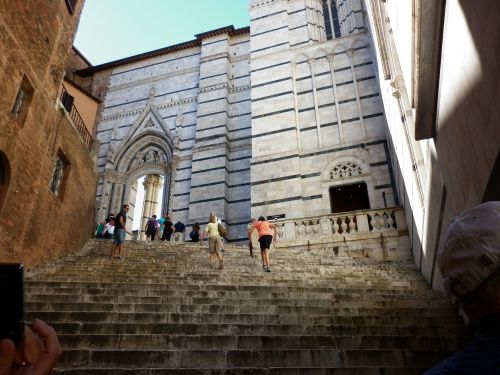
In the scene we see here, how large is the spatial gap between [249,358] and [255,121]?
1245 cm

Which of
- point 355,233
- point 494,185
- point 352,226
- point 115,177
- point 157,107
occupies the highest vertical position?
point 157,107

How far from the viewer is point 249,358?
378 centimetres

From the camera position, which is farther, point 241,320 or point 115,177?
point 115,177

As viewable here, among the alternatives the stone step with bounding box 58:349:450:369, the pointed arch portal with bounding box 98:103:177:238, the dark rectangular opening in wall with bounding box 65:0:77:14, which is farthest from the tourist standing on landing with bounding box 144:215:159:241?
the stone step with bounding box 58:349:450:369

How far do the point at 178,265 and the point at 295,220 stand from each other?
4.77 m

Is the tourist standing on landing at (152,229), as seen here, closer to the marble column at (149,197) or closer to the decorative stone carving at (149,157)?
the decorative stone carving at (149,157)

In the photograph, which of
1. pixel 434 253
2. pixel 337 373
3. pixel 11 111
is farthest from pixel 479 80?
pixel 11 111

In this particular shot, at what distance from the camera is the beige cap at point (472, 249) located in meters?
1.04

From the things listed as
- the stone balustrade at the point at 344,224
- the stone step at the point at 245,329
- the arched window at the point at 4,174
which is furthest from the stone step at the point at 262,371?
the stone balustrade at the point at 344,224

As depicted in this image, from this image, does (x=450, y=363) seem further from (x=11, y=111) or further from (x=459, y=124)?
(x=11, y=111)

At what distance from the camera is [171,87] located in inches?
782

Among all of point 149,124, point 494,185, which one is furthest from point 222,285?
point 149,124

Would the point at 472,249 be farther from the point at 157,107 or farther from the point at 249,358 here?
the point at 157,107

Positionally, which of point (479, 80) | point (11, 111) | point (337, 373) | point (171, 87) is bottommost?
point (337, 373)
